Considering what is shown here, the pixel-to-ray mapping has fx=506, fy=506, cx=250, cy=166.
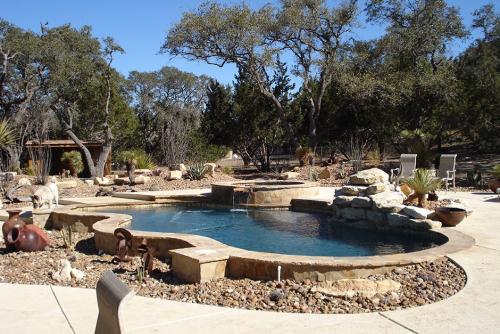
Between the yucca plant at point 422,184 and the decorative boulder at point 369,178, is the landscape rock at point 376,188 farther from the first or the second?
the yucca plant at point 422,184

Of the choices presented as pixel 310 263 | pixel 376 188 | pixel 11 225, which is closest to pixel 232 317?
pixel 310 263

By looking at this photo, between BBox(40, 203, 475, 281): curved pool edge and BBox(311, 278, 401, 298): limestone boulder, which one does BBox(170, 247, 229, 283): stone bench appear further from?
BBox(311, 278, 401, 298): limestone boulder

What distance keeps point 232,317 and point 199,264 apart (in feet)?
3.81

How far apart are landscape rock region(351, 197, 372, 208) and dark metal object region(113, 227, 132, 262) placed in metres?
4.70

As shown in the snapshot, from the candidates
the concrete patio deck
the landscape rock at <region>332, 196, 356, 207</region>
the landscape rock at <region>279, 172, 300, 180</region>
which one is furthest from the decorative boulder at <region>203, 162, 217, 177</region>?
the concrete patio deck

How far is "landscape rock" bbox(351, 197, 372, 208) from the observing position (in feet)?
31.2

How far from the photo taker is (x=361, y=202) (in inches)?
380

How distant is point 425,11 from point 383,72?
113 inches

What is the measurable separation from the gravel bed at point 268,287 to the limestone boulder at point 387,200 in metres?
3.35

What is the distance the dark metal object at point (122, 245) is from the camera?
6527mm

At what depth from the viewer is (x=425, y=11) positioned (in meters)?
20.5

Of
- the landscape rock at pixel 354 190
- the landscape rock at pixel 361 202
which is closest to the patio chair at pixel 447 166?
the landscape rock at pixel 354 190

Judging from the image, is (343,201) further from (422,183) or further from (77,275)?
(77,275)

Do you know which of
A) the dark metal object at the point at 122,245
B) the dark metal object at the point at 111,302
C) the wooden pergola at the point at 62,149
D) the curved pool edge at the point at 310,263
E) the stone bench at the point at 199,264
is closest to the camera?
the dark metal object at the point at 111,302
